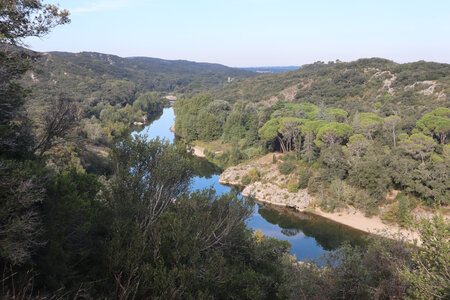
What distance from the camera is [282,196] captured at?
31219mm

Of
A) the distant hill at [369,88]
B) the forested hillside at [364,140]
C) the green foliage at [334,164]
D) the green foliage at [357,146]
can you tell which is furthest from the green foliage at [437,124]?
the green foliage at [334,164]

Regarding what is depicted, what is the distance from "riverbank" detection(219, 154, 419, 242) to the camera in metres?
25.4

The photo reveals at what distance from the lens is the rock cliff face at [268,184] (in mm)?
30250

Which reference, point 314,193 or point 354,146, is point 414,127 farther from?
point 314,193

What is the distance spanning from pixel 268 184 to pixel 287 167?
9.52 ft

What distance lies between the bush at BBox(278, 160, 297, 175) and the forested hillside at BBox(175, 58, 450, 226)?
0.12 meters

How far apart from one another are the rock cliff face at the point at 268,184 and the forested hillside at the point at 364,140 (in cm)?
100

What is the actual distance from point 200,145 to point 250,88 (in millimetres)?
46244

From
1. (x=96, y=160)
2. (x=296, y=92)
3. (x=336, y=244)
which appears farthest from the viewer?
(x=296, y=92)

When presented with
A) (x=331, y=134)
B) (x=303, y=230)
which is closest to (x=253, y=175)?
(x=331, y=134)

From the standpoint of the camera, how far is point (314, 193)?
1179 inches

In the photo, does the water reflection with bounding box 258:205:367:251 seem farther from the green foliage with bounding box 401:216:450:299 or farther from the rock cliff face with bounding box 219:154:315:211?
the green foliage with bounding box 401:216:450:299

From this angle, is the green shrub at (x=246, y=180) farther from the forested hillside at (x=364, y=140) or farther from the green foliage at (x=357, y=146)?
the green foliage at (x=357, y=146)

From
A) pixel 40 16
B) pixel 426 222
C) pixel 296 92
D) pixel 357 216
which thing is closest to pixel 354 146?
pixel 357 216
